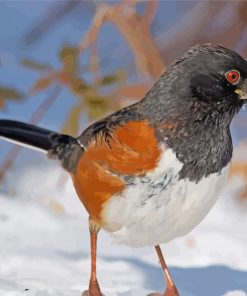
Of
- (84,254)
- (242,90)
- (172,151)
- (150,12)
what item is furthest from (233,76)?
(150,12)

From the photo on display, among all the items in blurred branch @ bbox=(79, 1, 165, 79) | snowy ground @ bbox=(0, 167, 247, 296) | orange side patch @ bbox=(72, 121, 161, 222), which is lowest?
orange side patch @ bbox=(72, 121, 161, 222)

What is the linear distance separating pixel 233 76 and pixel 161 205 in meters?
0.28

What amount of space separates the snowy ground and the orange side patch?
1.09 ft

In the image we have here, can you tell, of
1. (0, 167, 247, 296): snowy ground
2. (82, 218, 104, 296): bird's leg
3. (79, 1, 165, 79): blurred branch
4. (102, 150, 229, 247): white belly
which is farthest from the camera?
(79, 1, 165, 79): blurred branch

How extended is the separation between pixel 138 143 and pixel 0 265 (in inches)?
27.3

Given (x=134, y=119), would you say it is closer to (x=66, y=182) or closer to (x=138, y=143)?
(x=138, y=143)

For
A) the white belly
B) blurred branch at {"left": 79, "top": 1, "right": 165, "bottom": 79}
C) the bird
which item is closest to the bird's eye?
the bird

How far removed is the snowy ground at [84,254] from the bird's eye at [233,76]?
61cm

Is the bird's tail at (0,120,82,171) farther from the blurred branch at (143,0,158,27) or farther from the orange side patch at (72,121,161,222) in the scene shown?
the blurred branch at (143,0,158,27)

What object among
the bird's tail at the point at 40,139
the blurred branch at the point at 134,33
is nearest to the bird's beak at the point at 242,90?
the bird's tail at the point at 40,139

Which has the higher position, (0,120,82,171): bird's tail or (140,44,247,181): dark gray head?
(0,120,82,171): bird's tail

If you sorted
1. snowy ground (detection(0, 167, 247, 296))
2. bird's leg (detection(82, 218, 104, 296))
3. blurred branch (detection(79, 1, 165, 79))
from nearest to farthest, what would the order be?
1. bird's leg (detection(82, 218, 104, 296))
2. snowy ground (detection(0, 167, 247, 296))
3. blurred branch (detection(79, 1, 165, 79))

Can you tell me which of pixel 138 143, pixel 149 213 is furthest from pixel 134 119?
pixel 149 213

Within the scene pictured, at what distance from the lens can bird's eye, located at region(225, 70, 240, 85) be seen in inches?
66.2
